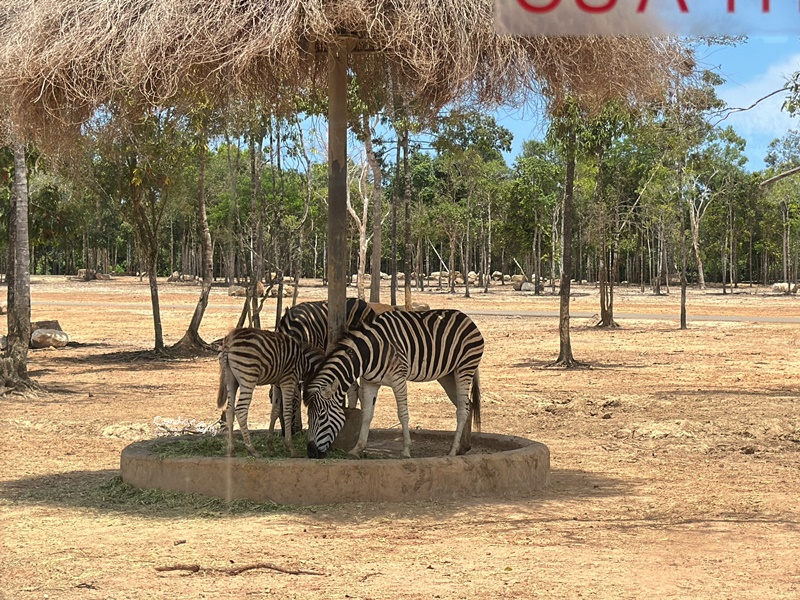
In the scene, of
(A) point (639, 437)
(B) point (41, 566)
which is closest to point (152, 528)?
(B) point (41, 566)

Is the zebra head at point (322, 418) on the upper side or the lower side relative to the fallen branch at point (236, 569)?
upper

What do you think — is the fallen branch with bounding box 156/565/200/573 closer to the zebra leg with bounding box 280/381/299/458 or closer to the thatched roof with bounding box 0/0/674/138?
the zebra leg with bounding box 280/381/299/458

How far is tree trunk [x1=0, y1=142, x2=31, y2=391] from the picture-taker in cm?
1706

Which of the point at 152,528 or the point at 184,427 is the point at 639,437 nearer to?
the point at 184,427

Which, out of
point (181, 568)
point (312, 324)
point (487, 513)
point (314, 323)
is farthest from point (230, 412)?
point (181, 568)

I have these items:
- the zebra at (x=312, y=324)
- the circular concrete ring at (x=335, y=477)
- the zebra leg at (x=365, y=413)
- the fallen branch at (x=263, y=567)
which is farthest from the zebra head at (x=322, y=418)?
the fallen branch at (x=263, y=567)

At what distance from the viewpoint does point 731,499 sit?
9422mm

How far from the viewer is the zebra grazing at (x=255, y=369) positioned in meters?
9.29

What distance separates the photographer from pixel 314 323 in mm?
11242

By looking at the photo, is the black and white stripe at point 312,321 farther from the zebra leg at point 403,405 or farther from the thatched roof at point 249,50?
the thatched roof at point 249,50

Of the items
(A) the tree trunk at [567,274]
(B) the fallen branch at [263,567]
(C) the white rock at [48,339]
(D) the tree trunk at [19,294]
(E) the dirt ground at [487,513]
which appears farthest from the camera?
(C) the white rock at [48,339]

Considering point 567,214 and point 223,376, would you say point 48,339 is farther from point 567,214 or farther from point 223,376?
point 223,376

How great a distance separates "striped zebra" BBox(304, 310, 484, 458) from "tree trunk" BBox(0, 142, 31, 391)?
910 centimetres

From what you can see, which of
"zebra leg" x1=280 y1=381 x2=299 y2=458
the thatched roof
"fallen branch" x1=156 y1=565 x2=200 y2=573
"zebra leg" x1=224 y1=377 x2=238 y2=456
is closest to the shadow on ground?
"zebra leg" x1=224 y1=377 x2=238 y2=456
